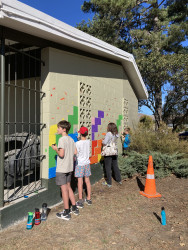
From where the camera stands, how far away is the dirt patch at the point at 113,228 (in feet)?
9.46

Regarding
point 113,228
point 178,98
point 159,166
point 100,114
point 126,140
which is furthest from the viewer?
point 178,98

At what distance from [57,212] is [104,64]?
14.7 ft

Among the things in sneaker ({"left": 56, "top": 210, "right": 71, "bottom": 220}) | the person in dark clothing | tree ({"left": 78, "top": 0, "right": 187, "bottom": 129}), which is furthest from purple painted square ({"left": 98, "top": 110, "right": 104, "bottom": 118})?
tree ({"left": 78, "top": 0, "right": 187, "bottom": 129})

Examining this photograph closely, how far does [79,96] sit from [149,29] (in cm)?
1440

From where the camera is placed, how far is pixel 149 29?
16688 mm

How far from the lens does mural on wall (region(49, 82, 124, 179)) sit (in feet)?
14.0

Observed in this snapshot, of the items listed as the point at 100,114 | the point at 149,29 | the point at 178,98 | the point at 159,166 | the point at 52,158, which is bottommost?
the point at 159,166

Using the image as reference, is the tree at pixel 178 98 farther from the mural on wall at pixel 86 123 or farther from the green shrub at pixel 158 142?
the mural on wall at pixel 86 123

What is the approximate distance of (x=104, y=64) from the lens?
6.44m

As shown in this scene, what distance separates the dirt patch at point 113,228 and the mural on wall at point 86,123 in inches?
44.0

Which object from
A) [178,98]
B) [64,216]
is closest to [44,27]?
[64,216]

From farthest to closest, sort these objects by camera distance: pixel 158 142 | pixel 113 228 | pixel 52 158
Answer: pixel 158 142 < pixel 52 158 < pixel 113 228

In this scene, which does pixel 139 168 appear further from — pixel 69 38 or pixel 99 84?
pixel 69 38

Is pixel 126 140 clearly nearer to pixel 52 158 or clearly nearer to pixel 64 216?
pixel 52 158
